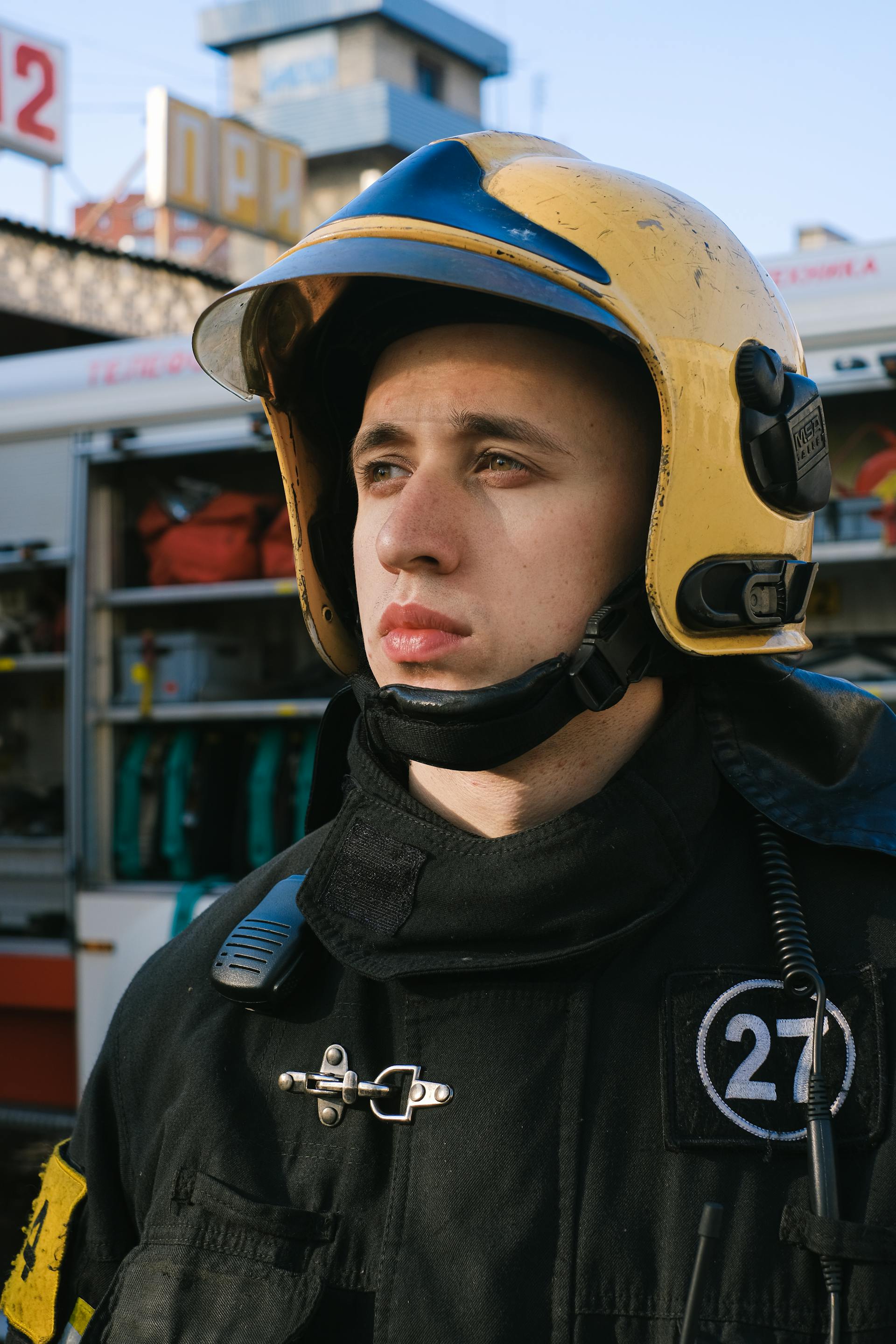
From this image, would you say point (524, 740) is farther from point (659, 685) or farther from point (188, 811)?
point (188, 811)

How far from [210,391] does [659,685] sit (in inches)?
166

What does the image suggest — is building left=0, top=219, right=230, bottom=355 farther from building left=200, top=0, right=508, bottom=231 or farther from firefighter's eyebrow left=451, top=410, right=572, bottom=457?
building left=200, top=0, right=508, bottom=231

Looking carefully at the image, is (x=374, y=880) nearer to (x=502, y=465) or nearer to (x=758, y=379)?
(x=502, y=465)

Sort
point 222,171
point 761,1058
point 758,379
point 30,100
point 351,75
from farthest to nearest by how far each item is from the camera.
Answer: point 351,75 → point 222,171 → point 30,100 → point 758,379 → point 761,1058

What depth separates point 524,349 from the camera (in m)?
1.50

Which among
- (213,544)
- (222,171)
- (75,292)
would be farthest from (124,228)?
(213,544)

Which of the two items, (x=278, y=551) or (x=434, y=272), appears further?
(x=278, y=551)

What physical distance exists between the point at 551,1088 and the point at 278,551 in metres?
4.69

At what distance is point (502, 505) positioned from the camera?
57.7 inches

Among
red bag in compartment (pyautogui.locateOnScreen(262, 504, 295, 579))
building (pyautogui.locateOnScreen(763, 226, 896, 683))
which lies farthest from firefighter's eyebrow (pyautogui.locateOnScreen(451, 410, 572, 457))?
red bag in compartment (pyautogui.locateOnScreen(262, 504, 295, 579))

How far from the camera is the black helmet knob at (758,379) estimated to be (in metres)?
1.51

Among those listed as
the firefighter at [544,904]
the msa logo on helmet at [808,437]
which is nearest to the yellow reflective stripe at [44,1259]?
the firefighter at [544,904]

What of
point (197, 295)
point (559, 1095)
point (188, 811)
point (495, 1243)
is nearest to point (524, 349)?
point (559, 1095)

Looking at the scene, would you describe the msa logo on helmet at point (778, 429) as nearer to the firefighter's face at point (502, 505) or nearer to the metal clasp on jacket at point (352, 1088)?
the firefighter's face at point (502, 505)
